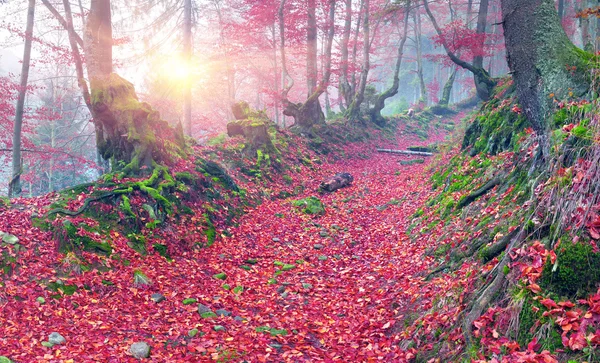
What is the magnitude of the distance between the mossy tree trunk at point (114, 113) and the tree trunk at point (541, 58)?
7.82 meters

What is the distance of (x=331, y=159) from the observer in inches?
695

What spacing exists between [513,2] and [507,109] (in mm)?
3440

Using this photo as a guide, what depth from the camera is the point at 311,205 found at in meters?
11.0

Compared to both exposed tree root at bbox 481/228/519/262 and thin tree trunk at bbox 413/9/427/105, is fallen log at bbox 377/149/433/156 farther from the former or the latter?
exposed tree root at bbox 481/228/519/262

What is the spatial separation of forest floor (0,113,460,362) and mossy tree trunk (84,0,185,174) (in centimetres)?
221

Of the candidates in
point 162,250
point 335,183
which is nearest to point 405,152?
point 335,183

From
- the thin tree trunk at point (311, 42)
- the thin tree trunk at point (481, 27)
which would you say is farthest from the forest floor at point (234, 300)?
the thin tree trunk at point (311, 42)

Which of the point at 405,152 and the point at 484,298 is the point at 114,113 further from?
the point at 405,152

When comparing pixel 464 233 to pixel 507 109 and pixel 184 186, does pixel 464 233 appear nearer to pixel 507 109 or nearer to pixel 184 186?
pixel 507 109

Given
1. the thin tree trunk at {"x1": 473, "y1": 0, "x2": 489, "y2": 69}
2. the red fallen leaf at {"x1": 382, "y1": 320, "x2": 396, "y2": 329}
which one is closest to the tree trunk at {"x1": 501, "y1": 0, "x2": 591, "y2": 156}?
the red fallen leaf at {"x1": 382, "y1": 320, "x2": 396, "y2": 329}

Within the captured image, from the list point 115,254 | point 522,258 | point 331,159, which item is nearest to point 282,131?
point 331,159

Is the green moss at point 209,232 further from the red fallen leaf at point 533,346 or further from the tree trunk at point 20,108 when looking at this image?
the tree trunk at point 20,108

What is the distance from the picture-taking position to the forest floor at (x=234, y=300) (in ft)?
14.7

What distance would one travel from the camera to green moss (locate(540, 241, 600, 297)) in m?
3.05
